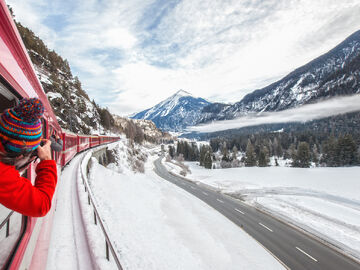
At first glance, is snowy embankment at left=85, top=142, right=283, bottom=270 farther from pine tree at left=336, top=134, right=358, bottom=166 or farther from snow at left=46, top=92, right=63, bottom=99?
pine tree at left=336, top=134, right=358, bottom=166

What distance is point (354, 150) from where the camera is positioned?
61.5 metres

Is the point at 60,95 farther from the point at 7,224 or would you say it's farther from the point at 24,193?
the point at 24,193

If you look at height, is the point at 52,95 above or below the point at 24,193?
above

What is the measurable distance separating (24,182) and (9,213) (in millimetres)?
1344

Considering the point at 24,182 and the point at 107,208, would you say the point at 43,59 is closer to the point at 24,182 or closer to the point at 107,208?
the point at 107,208

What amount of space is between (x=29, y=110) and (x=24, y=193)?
63 cm

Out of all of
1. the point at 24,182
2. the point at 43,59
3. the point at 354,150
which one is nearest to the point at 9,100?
the point at 24,182

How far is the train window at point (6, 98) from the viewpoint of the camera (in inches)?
86.4

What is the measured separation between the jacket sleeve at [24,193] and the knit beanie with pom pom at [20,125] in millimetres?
181

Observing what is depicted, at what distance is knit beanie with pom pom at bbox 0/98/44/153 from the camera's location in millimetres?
1312

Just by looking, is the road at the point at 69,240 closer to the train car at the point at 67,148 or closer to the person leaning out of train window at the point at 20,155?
the person leaning out of train window at the point at 20,155

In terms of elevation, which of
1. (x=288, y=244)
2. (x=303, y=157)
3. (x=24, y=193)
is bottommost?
(x=303, y=157)

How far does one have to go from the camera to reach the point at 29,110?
53.2 inches

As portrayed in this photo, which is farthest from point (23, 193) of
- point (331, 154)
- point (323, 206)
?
point (331, 154)
